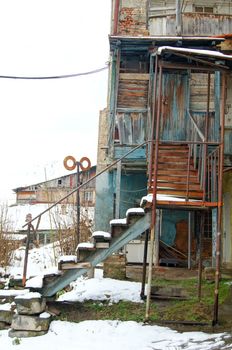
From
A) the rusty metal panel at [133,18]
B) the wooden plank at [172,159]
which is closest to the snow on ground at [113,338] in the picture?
the wooden plank at [172,159]

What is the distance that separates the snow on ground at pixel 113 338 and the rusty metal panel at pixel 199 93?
24.8 feet

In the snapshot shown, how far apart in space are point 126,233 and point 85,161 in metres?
5.13

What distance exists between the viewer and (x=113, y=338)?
790cm

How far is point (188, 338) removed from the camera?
24.9 ft

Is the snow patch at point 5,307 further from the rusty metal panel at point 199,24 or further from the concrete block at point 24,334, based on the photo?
the rusty metal panel at point 199,24

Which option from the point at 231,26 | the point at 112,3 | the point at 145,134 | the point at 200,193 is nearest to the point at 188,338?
the point at 200,193

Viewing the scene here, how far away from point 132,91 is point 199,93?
222cm

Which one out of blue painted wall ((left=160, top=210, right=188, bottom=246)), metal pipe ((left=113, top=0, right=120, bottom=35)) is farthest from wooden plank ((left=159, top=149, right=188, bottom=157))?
metal pipe ((left=113, top=0, right=120, bottom=35))

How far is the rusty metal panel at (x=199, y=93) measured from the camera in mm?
13938

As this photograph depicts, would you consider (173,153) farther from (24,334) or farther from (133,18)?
(24,334)

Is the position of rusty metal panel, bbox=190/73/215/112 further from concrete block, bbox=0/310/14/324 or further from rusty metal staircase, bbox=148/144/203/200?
concrete block, bbox=0/310/14/324

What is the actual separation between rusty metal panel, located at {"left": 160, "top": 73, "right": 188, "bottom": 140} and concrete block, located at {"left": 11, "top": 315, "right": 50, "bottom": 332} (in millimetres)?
6705

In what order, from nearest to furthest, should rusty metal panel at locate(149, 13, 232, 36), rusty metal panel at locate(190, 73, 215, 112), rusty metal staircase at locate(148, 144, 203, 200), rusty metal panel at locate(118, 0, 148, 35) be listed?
rusty metal staircase at locate(148, 144, 203, 200) → rusty metal panel at locate(190, 73, 215, 112) → rusty metal panel at locate(149, 13, 232, 36) → rusty metal panel at locate(118, 0, 148, 35)

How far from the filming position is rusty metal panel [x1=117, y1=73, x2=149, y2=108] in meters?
13.2
